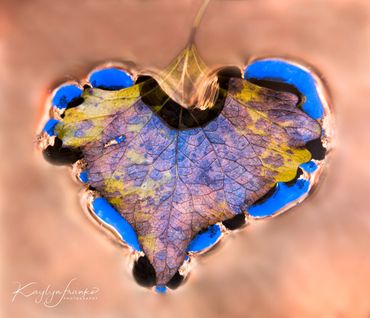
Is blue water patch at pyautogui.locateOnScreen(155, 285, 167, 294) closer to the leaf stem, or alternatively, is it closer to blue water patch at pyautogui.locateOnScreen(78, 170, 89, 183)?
blue water patch at pyautogui.locateOnScreen(78, 170, 89, 183)

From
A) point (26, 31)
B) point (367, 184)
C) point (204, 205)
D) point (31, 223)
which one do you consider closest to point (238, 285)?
point (204, 205)

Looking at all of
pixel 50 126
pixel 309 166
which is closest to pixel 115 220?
pixel 50 126

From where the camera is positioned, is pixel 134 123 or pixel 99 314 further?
pixel 99 314

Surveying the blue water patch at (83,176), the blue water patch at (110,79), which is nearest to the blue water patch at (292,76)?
the blue water patch at (110,79)

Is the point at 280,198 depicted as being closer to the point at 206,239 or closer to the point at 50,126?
the point at 206,239

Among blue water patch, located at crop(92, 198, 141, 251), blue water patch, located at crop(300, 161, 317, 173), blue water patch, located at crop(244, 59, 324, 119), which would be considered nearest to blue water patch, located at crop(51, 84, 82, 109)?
blue water patch, located at crop(92, 198, 141, 251)

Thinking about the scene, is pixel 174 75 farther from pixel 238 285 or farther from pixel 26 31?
pixel 238 285

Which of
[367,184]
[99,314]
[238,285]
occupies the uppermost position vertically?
[367,184]
